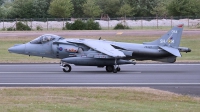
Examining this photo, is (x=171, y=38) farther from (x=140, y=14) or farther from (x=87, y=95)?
(x=140, y=14)

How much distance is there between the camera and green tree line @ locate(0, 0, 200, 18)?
78.7 m

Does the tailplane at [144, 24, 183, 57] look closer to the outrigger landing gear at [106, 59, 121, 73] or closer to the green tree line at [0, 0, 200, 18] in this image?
the outrigger landing gear at [106, 59, 121, 73]

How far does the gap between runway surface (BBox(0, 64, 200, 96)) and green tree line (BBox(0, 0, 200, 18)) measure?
52042 millimetres

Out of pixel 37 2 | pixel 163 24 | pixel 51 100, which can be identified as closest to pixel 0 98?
pixel 51 100

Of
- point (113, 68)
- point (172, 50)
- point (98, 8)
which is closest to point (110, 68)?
point (113, 68)

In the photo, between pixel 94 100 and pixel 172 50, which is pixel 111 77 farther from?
pixel 94 100

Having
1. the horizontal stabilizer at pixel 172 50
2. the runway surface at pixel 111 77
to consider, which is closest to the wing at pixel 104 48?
the runway surface at pixel 111 77

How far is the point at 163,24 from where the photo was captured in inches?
2808

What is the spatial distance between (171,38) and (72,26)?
121 feet

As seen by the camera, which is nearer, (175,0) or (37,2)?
(175,0)

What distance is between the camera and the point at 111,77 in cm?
2169

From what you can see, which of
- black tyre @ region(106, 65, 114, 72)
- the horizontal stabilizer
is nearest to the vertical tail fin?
the horizontal stabilizer

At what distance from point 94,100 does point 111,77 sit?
26.8ft

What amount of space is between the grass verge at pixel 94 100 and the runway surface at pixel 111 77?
1.83 meters
